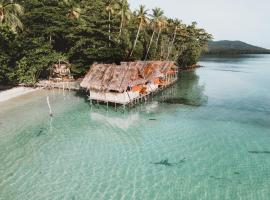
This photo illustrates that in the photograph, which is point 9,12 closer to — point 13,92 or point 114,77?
point 13,92

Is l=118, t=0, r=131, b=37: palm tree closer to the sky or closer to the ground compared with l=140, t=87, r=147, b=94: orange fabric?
closer to the sky

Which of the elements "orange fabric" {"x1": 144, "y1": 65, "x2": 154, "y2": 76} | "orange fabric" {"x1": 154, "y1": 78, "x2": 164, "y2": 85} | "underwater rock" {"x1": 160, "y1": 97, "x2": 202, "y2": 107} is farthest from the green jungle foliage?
"underwater rock" {"x1": 160, "y1": 97, "x2": 202, "y2": 107}

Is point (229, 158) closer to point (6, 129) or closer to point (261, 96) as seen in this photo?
point (6, 129)

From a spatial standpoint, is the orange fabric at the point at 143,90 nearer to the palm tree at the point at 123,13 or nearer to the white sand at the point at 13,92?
the palm tree at the point at 123,13

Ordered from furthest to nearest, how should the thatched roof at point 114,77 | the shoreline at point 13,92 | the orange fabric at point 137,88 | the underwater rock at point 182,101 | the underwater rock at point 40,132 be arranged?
1. the underwater rock at point 182,101
2. the shoreline at point 13,92
3. the orange fabric at point 137,88
4. the thatched roof at point 114,77
5. the underwater rock at point 40,132

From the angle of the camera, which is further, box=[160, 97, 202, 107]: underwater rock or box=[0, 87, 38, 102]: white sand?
box=[160, 97, 202, 107]: underwater rock

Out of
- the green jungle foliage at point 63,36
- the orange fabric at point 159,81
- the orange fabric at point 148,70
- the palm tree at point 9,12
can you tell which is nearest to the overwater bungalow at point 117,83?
the orange fabric at point 148,70

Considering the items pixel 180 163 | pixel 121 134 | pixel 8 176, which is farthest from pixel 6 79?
pixel 180 163

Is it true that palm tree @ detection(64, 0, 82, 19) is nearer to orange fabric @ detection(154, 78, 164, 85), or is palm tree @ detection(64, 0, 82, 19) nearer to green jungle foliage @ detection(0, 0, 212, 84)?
green jungle foliage @ detection(0, 0, 212, 84)
